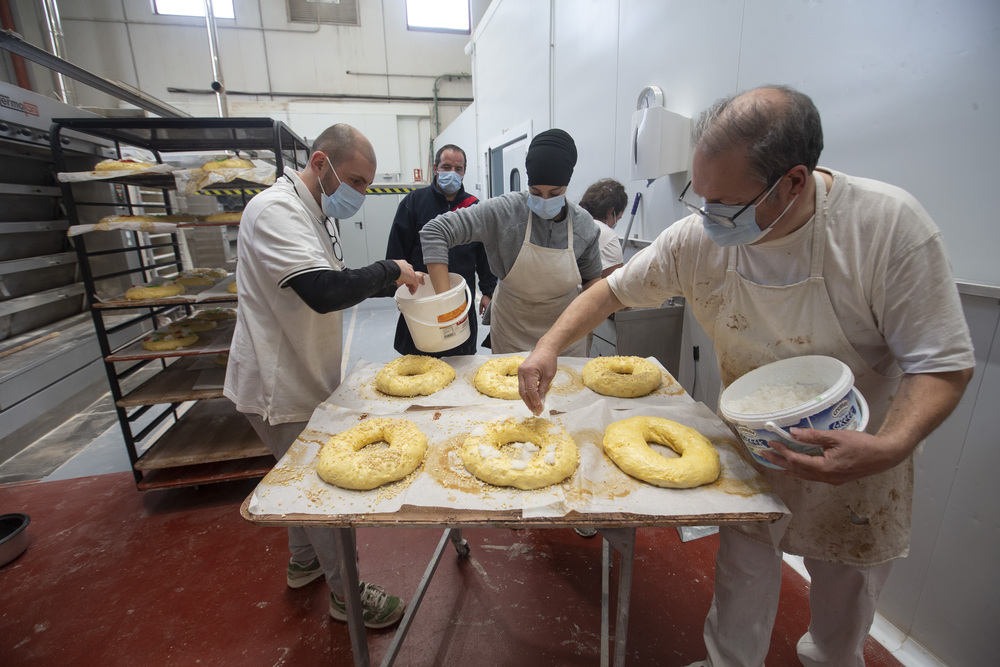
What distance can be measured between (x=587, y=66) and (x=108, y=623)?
504 centimetres

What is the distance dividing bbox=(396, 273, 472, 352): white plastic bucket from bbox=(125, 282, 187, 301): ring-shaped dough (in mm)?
1910

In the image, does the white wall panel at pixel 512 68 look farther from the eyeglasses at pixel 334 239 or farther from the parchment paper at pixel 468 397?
the parchment paper at pixel 468 397

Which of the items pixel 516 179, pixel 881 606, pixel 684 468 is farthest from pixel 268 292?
pixel 516 179

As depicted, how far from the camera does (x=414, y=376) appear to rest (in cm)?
196

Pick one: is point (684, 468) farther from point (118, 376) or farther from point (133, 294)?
point (118, 376)

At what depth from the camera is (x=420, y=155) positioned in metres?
11.3

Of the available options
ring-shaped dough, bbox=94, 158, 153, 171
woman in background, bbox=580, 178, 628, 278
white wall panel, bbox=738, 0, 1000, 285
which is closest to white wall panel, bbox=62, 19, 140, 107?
ring-shaped dough, bbox=94, 158, 153, 171

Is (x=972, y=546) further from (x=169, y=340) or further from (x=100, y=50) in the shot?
(x=100, y=50)

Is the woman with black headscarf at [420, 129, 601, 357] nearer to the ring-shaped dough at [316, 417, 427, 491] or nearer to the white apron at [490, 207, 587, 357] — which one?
the white apron at [490, 207, 587, 357]

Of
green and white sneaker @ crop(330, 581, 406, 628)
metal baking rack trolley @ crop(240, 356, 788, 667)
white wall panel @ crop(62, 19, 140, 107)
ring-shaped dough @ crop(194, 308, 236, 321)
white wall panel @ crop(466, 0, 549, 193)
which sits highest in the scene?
white wall panel @ crop(62, 19, 140, 107)

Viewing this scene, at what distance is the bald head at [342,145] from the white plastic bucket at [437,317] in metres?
0.62

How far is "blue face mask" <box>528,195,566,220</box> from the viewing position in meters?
2.17

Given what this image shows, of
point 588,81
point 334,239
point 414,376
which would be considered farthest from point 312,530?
point 588,81

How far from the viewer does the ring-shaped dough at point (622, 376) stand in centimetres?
179
